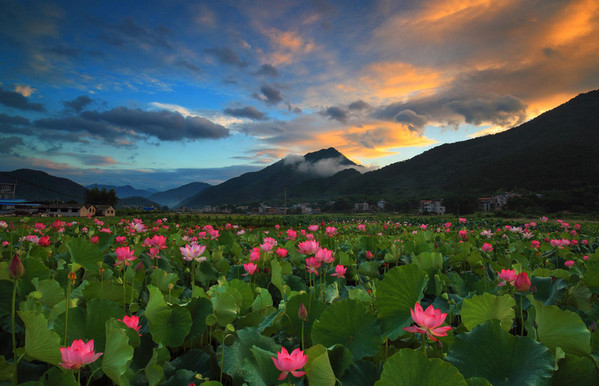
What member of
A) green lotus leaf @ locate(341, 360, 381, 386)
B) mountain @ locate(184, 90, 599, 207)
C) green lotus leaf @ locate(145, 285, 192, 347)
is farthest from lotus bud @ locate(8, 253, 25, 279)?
mountain @ locate(184, 90, 599, 207)

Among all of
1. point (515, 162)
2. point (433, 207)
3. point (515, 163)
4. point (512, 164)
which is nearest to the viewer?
point (433, 207)

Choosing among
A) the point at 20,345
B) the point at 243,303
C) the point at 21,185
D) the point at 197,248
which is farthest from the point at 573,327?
the point at 21,185

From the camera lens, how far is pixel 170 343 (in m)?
1.17

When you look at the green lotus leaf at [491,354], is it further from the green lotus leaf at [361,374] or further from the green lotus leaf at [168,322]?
the green lotus leaf at [168,322]

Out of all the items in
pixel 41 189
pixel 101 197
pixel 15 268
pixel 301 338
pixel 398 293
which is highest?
pixel 41 189

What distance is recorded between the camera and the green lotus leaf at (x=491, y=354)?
909 mm

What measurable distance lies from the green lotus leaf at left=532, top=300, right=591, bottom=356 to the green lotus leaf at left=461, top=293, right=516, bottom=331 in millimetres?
96

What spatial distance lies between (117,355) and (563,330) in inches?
56.6

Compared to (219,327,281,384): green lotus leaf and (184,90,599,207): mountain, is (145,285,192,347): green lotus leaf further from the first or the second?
(184,90,599,207): mountain

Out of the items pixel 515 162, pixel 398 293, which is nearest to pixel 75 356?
pixel 398 293

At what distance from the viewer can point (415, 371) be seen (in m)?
0.72

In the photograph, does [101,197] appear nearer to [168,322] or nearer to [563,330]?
[168,322]

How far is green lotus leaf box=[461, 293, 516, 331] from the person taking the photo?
1143 millimetres

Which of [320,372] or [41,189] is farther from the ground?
[41,189]
